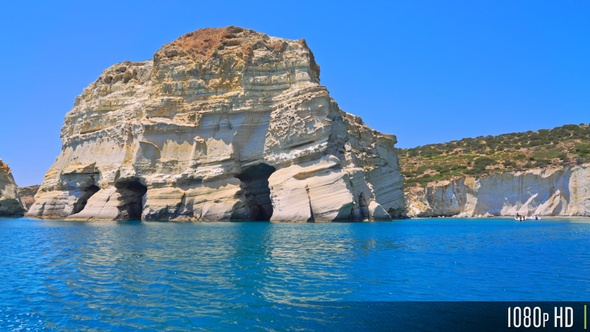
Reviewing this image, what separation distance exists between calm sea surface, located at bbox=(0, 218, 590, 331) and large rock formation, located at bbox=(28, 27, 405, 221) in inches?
662

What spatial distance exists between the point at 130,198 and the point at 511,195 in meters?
40.2

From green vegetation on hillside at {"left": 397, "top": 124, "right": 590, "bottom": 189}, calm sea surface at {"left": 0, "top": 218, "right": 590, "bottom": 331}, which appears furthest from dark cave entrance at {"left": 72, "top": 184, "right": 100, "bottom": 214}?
green vegetation on hillside at {"left": 397, "top": 124, "right": 590, "bottom": 189}

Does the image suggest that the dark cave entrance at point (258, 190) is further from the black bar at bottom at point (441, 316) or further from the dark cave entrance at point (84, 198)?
the black bar at bottom at point (441, 316)

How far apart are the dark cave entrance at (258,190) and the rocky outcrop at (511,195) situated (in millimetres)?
21635

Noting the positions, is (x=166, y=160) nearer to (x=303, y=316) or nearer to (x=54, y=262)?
(x=54, y=262)

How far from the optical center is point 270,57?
139 ft

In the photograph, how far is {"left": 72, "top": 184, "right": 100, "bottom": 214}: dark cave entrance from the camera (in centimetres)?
4634

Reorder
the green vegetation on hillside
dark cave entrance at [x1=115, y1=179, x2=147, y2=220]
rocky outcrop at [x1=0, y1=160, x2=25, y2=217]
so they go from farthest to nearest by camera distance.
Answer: rocky outcrop at [x1=0, y1=160, x2=25, y2=217] → the green vegetation on hillside → dark cave entrance at [x1=115, y1=179, x2=147, y2=220]

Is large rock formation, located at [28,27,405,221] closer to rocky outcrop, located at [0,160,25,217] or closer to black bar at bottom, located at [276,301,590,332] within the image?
rocky outcrop, located at [0,160,25,217]

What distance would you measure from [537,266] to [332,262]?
241 inches

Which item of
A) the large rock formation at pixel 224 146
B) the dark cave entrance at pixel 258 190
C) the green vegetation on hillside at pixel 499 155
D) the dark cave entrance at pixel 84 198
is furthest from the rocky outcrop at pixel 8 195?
the green vegetation on hillside at pixel 499 155

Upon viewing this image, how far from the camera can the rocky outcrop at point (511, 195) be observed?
4688 cm

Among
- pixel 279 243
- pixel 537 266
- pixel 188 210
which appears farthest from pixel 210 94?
pixel 537 266

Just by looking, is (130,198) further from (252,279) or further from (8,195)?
(252,279)
